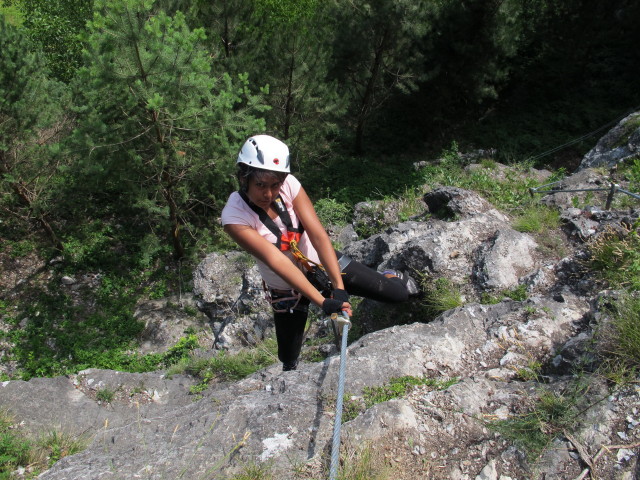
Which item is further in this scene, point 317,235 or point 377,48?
point 377,48

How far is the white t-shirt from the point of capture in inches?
115

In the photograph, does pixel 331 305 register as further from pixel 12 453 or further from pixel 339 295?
pixel 12 453

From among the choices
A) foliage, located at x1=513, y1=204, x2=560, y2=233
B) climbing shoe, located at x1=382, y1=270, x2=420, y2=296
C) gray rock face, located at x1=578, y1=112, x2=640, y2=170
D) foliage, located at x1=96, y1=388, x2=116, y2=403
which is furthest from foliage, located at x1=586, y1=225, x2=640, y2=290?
foliage, located at x1=96, y1=388, x2=116, y2=403

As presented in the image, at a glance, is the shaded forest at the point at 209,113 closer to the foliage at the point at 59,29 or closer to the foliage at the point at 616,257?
the foliage at the point at 59,29

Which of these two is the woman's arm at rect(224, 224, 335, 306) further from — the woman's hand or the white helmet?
the white helmet

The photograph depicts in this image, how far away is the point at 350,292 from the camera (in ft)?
12.4

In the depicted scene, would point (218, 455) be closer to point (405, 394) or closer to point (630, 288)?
point (405, 394)

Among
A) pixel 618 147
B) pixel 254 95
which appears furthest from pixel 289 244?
pixel 254 95

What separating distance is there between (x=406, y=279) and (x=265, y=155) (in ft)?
6.64

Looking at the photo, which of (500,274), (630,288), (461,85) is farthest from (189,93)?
(461,85)

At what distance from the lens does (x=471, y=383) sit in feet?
9.08

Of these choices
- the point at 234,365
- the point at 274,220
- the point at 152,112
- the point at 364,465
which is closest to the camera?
the point at 364,465

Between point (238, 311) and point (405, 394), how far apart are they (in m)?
4.21

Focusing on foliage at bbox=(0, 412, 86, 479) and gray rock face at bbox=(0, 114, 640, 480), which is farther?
foliage at bbox=(0, 412, 86, 479)
